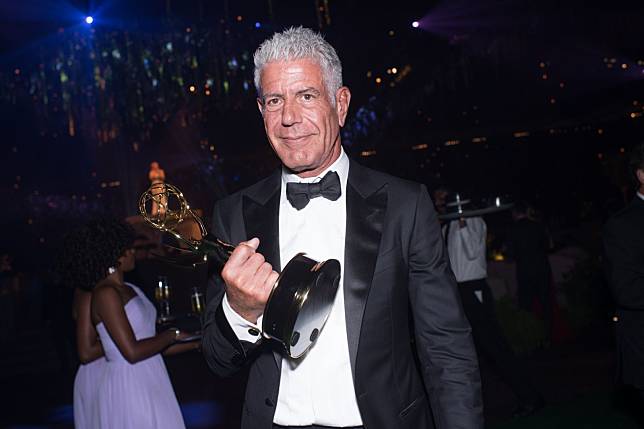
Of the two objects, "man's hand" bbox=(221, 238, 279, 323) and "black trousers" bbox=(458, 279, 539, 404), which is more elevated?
"man's hand" bbox=(221, 238, 279, 323)

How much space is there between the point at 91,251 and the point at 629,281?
305 centimetres

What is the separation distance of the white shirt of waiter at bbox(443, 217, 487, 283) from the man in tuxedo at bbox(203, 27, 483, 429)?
445 centimetres

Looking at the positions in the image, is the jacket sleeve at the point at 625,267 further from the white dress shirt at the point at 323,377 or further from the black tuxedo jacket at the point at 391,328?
the white dress shirt at the point at 323,377

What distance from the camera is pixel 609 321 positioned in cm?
876

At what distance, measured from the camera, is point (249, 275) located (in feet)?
5.13

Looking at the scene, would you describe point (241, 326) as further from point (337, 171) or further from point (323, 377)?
point (337, 171)

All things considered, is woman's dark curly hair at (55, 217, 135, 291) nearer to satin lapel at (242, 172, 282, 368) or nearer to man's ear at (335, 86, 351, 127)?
satin lapel at (242, 172, 282, 368)

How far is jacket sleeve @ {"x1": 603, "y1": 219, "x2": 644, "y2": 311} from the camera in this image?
3511 mm

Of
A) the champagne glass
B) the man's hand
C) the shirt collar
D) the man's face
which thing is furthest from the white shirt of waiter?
the man's hand

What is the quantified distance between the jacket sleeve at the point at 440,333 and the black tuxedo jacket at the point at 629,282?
2001 mm

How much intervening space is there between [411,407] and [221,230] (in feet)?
2.66

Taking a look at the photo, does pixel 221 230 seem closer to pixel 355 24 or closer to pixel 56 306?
pixel 56 306

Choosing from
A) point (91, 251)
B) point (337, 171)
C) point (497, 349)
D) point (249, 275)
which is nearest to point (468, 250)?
point (497, 349)

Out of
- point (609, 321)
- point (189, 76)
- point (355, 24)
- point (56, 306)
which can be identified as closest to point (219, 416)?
point (56, 306)
